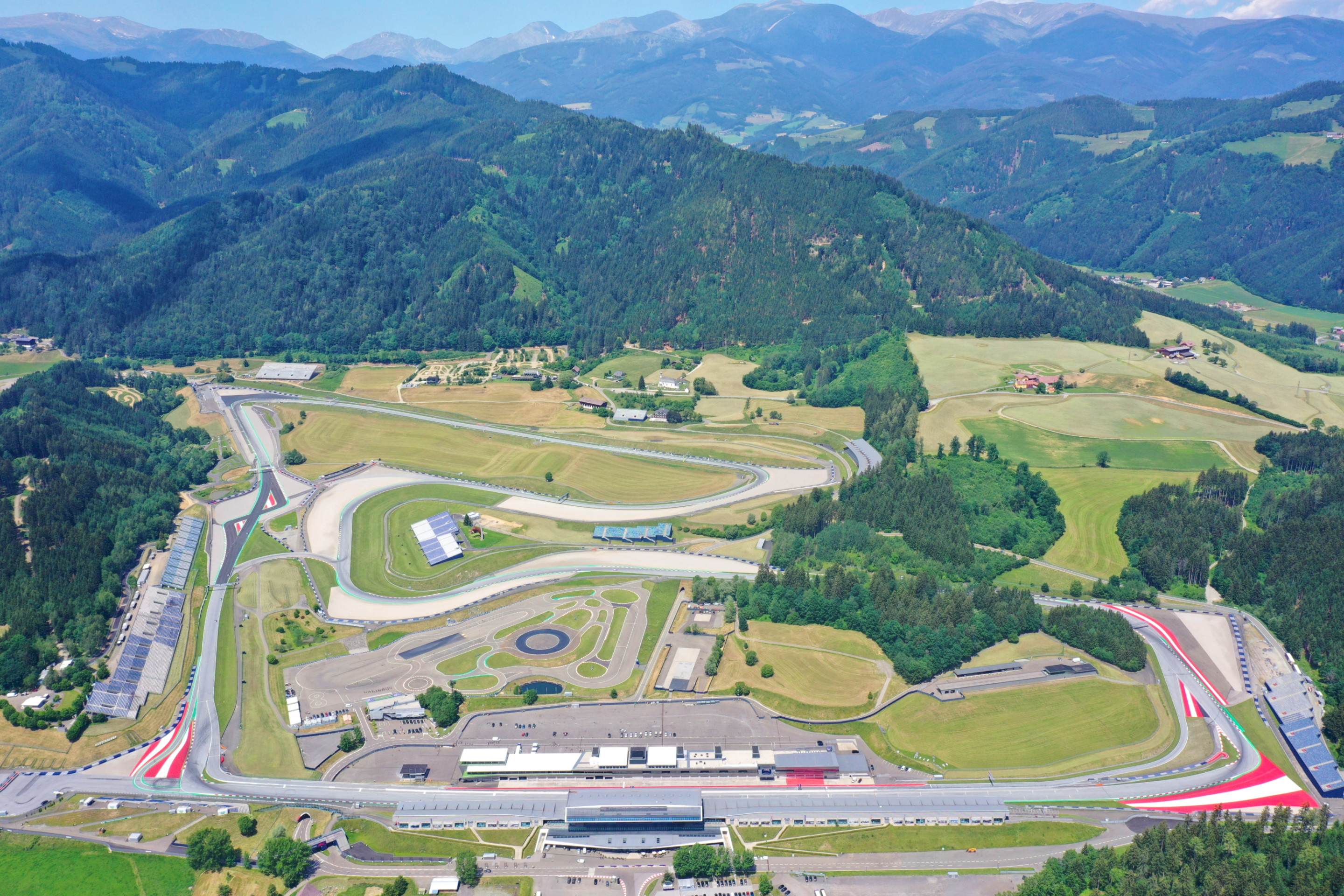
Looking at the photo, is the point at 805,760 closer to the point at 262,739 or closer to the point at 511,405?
the point at 262,739

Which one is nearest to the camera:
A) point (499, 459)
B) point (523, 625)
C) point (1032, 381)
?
point (523, 625)

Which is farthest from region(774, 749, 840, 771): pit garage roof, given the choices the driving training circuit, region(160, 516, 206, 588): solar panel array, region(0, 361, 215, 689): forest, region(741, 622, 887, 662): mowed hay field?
region(160, 516, 206, 588): solar panel array

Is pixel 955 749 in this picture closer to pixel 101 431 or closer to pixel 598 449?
pixel 598 449

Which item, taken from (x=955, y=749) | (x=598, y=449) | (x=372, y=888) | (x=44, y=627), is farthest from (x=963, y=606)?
(x=44, y=627)

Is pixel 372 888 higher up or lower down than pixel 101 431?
lower down

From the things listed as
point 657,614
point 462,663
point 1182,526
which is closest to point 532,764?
point 462,663

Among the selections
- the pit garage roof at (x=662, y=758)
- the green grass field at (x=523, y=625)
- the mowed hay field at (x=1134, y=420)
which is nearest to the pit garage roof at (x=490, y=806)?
the pit garage roof at (x=662, y=758)
